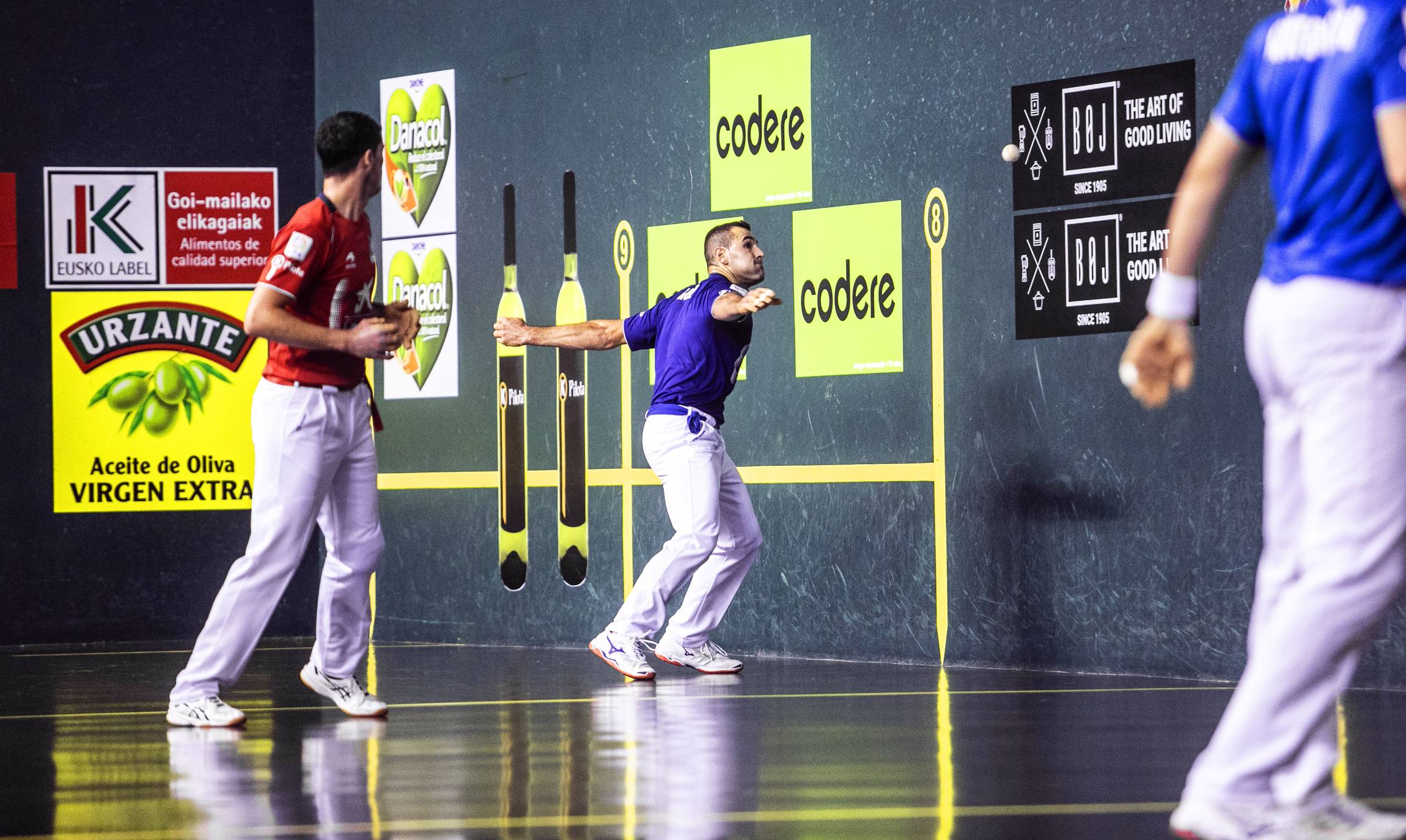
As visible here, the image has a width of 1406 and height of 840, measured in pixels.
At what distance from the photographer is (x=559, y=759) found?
429 cm

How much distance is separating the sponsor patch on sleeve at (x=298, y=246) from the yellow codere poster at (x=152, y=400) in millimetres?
3893

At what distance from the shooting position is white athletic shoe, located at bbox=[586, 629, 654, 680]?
249 inches

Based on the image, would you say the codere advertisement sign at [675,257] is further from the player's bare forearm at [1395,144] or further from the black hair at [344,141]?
the player's bare forearm at [1395,144]

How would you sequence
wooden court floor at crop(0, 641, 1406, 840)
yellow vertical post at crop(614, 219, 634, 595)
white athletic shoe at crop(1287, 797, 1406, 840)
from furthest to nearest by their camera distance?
yellow vertical post at crop(614, 219, 634, 595) < wooden court floor at crop(0, 641, 1406, 840) < white athletic shoe at crop(1287, 797, 1406, 840)

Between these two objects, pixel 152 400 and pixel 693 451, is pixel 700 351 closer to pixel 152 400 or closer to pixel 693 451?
pixel 693 451

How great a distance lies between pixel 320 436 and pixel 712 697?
154 centimetres

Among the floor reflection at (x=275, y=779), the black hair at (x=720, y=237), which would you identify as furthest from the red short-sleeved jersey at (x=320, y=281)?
the black hair at (x=720, y=237)

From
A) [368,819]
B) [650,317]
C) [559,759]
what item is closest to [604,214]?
[650,317]

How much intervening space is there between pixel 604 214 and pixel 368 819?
477 centimetres

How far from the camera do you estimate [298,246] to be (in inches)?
195

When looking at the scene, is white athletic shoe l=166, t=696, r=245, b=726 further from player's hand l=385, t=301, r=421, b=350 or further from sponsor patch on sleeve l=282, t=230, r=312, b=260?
sponsor patch on sleeve l=282, t=230, r=312, b=260

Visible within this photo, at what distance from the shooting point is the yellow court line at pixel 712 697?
5539mm

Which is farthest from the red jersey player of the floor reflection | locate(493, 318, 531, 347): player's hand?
locate(493, 318, 531, 347): player's hand

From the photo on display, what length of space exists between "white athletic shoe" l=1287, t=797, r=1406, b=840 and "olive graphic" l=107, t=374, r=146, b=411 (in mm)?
6862
